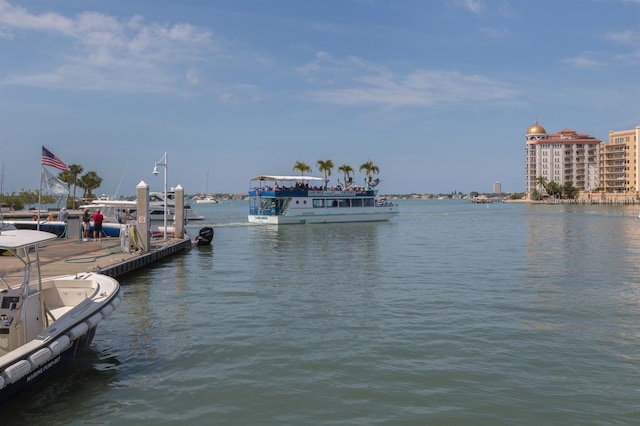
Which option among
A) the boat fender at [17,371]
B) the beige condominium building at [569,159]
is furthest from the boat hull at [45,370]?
the beige condominium building at [569,159]

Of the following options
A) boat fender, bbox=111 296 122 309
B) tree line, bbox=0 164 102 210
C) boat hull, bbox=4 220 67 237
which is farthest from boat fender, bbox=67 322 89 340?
tree line, bbox=0 164 102 210

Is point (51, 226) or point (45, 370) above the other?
point (51, 226)

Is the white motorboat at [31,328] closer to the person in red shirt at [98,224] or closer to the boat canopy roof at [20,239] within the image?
the boat canopy roof at [20,239]

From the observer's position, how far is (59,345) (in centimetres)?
852

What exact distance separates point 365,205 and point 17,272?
52066 millimetres

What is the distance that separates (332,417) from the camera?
8086mm

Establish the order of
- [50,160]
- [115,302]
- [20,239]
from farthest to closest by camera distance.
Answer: [50,160], [115,302], [20,239]

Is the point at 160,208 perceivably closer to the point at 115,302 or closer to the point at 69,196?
the point at 69,196

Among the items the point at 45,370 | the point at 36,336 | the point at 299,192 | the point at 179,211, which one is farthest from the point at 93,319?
the point at 299,192

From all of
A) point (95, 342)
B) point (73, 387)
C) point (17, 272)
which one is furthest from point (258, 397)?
point (17, 272)

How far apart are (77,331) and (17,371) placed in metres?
1.53

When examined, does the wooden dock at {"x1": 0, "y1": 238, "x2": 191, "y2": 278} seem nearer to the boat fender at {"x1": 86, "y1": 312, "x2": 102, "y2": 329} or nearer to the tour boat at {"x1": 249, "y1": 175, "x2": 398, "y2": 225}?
the boat fender at {"x1": 86, "y1": 312, "x2": 102, "y2": 329}

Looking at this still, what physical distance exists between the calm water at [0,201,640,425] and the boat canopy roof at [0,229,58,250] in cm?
247

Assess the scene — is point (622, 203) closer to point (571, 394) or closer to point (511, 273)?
point (511, 273)
